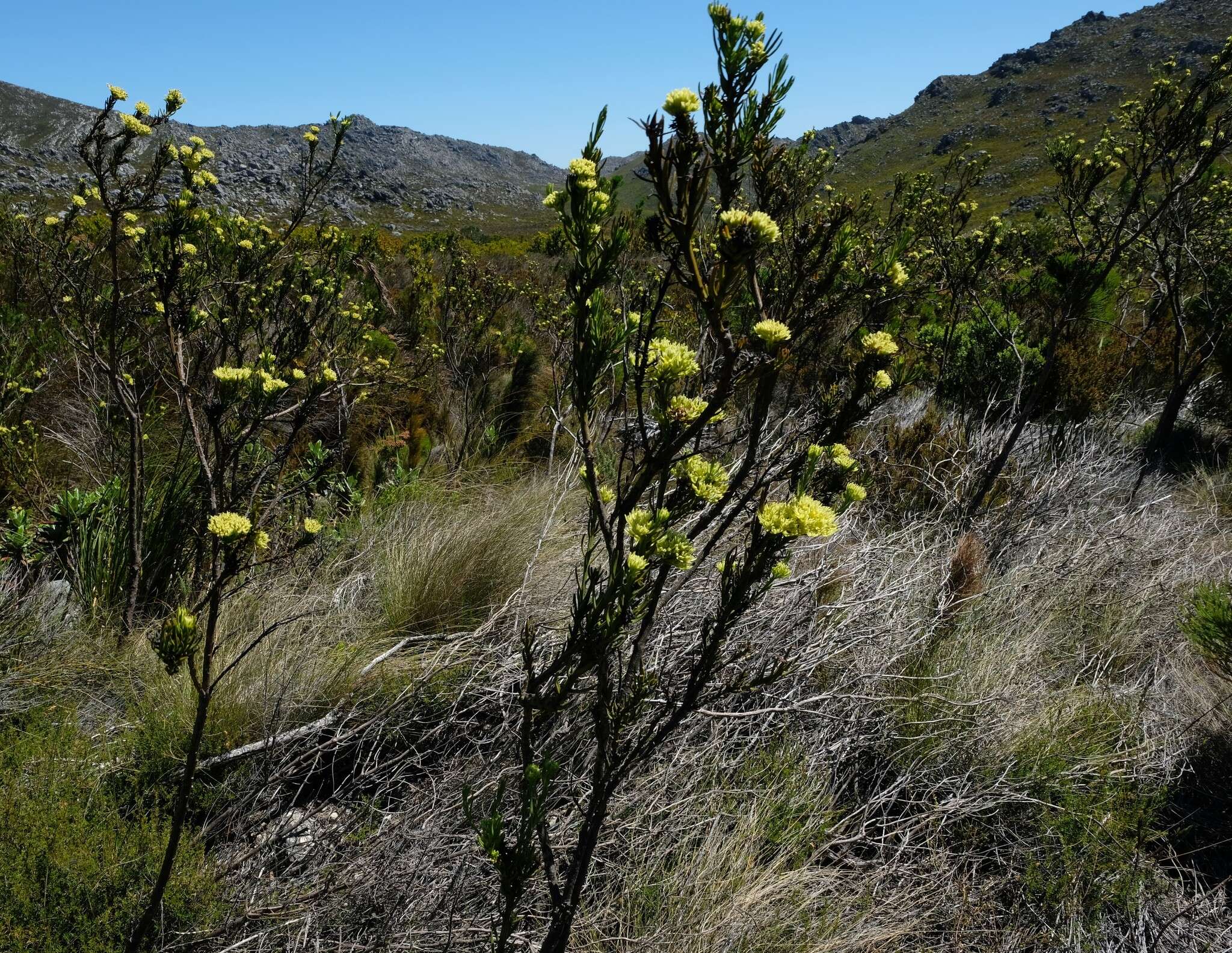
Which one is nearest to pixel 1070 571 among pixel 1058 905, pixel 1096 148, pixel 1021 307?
pixel 1058 905

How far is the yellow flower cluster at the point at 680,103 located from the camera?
1.02 meters

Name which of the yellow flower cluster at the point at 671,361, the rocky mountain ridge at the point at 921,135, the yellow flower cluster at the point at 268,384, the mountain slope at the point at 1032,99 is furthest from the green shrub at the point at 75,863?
the mountain slope at the point at 1032,99

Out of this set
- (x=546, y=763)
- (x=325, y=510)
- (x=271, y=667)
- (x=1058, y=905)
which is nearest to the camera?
(x=546, y=763)

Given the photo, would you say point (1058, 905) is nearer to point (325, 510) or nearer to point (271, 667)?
point (271, 667)

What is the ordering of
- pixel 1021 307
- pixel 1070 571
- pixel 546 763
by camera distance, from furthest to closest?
pixel 1021 307, pixel 1070 571, pixel 546 763

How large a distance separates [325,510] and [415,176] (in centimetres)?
11761

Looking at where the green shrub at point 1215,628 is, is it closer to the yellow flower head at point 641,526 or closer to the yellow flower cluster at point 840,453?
the yellow flower cluster at point 840,453

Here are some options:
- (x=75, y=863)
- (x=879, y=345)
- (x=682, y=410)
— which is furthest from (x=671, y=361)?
(x=75, y=863)

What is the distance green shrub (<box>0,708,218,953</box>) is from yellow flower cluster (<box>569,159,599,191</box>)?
2049mm

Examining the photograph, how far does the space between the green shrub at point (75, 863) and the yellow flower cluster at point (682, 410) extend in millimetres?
1858

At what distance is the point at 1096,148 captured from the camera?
14.5 ft

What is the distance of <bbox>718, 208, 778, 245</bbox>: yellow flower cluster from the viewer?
976 millimetres

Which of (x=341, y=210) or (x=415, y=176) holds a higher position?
(x=415, y=176)

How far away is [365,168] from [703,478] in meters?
79.1
